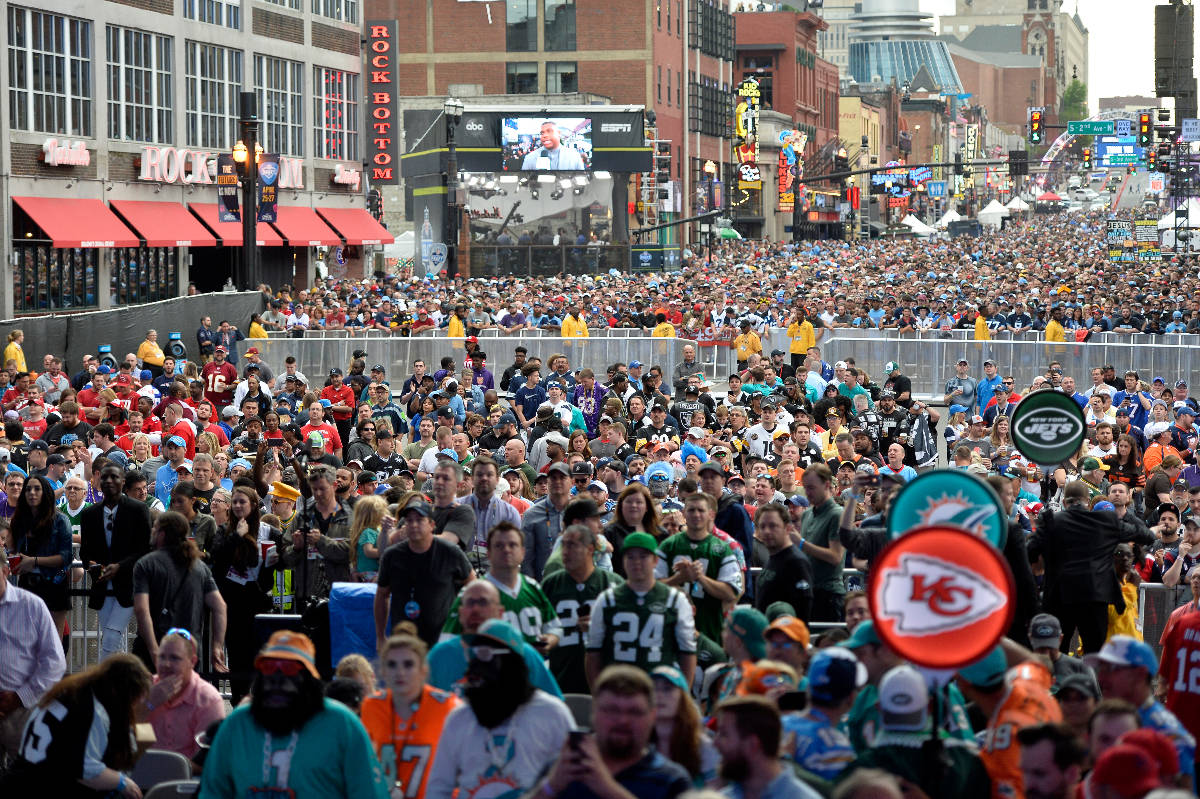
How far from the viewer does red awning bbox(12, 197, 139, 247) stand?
128ft

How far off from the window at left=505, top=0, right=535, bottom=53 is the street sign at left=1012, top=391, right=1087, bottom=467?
82592 millimetres

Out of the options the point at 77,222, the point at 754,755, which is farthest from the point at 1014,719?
the point at 77,222

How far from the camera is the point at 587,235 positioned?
75.7m

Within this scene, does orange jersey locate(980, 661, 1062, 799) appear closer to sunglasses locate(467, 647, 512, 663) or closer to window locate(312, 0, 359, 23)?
sunglasses locate(467, 647, 512, 663)

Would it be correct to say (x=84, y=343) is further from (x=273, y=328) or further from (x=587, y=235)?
(x=587, y=235)

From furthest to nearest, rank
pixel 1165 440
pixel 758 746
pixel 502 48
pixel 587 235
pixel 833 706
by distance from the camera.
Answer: pixel 502 48, pixel 587 235, pixel 1165 440, pixel 833 706, pixel 758 746

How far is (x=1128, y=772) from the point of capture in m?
5.20

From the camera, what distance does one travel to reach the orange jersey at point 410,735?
21.7 feet

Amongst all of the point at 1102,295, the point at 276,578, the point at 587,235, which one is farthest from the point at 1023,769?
the point at 587,235

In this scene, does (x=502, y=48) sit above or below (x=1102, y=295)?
above

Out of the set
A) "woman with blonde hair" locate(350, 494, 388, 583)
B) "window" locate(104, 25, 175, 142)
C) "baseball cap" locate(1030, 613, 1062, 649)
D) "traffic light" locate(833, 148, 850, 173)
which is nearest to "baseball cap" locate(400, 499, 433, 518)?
"woman with blonde hair" locate(350, 494, 388, 583)

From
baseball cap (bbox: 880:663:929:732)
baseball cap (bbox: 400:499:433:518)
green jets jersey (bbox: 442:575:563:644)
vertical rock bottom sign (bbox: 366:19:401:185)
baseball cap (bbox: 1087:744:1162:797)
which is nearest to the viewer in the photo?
baseball cap (bbox: 1087:744:1162:797)

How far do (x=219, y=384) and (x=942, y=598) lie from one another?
17.8 metres

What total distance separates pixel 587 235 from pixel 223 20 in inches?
1142
